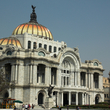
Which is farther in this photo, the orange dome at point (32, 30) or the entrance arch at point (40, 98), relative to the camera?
the orange dome at point (32, 30)

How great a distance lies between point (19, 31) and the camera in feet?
314

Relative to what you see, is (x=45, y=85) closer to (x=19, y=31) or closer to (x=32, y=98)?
(x=32, y=98)

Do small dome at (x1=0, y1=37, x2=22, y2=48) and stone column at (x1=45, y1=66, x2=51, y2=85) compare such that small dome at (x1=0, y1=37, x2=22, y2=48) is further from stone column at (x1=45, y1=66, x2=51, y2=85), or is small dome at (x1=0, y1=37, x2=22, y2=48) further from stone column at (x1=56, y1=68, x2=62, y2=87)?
stone column at (x1=56, y1=68, x2=62, y2=87)

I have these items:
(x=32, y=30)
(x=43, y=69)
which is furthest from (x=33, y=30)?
(x=43, y=69)

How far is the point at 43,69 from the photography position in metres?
83.6

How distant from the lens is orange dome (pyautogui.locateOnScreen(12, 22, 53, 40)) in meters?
94.9

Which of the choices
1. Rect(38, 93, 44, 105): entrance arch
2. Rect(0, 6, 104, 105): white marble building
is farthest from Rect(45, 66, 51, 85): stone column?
Rect(38, 93, 44, 105): entrance arch

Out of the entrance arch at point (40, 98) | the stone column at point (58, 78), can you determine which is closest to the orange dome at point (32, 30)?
the stone column at point (58, 78)

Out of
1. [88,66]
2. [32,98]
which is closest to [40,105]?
[32,98]

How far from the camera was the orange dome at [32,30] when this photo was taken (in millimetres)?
94938

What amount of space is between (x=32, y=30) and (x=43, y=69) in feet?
58.0

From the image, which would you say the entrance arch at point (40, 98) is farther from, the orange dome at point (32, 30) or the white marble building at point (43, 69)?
the orange dome at point (32, 30)

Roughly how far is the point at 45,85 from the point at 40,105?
607 centimetres

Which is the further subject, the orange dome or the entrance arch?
the orange dome
